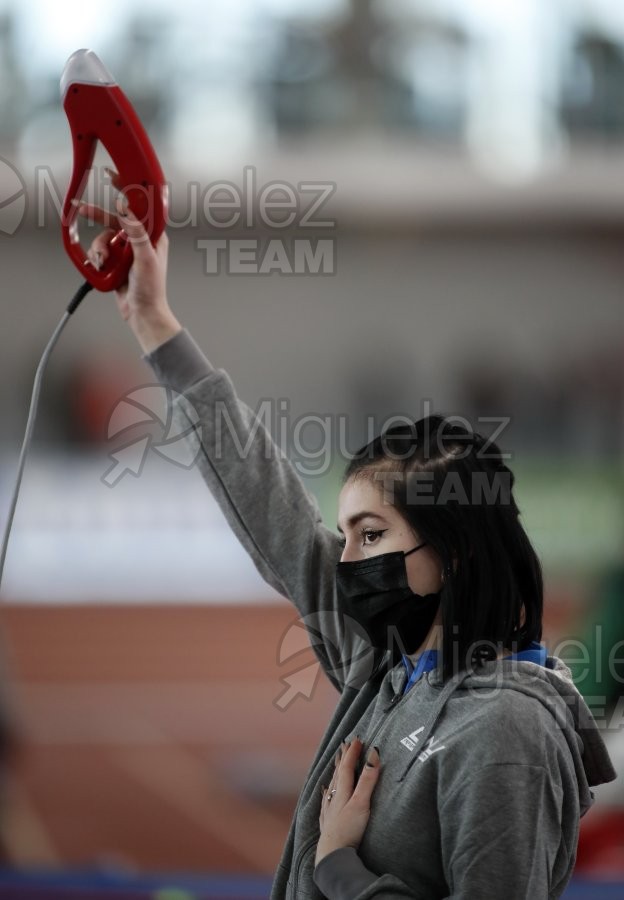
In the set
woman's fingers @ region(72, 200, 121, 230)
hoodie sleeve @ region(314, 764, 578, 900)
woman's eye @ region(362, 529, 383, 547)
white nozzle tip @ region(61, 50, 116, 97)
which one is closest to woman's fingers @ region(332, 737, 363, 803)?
hoodie sleeve @ region(314, 764, 578, 900)

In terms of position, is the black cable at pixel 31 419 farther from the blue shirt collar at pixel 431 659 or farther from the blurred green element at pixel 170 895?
the blurred green element at pixel 170 895

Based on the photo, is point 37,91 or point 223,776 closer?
point 223,776

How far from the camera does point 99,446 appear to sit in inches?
424

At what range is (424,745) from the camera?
1.20 metres

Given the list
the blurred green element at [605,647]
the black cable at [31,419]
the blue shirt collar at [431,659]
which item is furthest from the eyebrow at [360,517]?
the blurred green element at [605,647]

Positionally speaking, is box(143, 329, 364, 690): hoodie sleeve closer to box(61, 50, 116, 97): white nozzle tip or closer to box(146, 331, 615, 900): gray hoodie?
Answer: box(146, 331, 615, 900): gray hoodie

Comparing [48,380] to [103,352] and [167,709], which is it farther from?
[167,709]

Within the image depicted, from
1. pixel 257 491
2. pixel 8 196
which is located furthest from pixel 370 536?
pixel 8 196

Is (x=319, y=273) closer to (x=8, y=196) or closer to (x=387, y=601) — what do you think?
(x=8, y=196)

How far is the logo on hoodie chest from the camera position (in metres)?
1.18

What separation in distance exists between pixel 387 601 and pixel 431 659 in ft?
0.27

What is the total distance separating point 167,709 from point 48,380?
5.69 meters

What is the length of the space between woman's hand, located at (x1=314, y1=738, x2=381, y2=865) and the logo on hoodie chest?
0.15 ft

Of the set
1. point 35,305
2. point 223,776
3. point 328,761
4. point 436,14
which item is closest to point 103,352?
point 35,305
